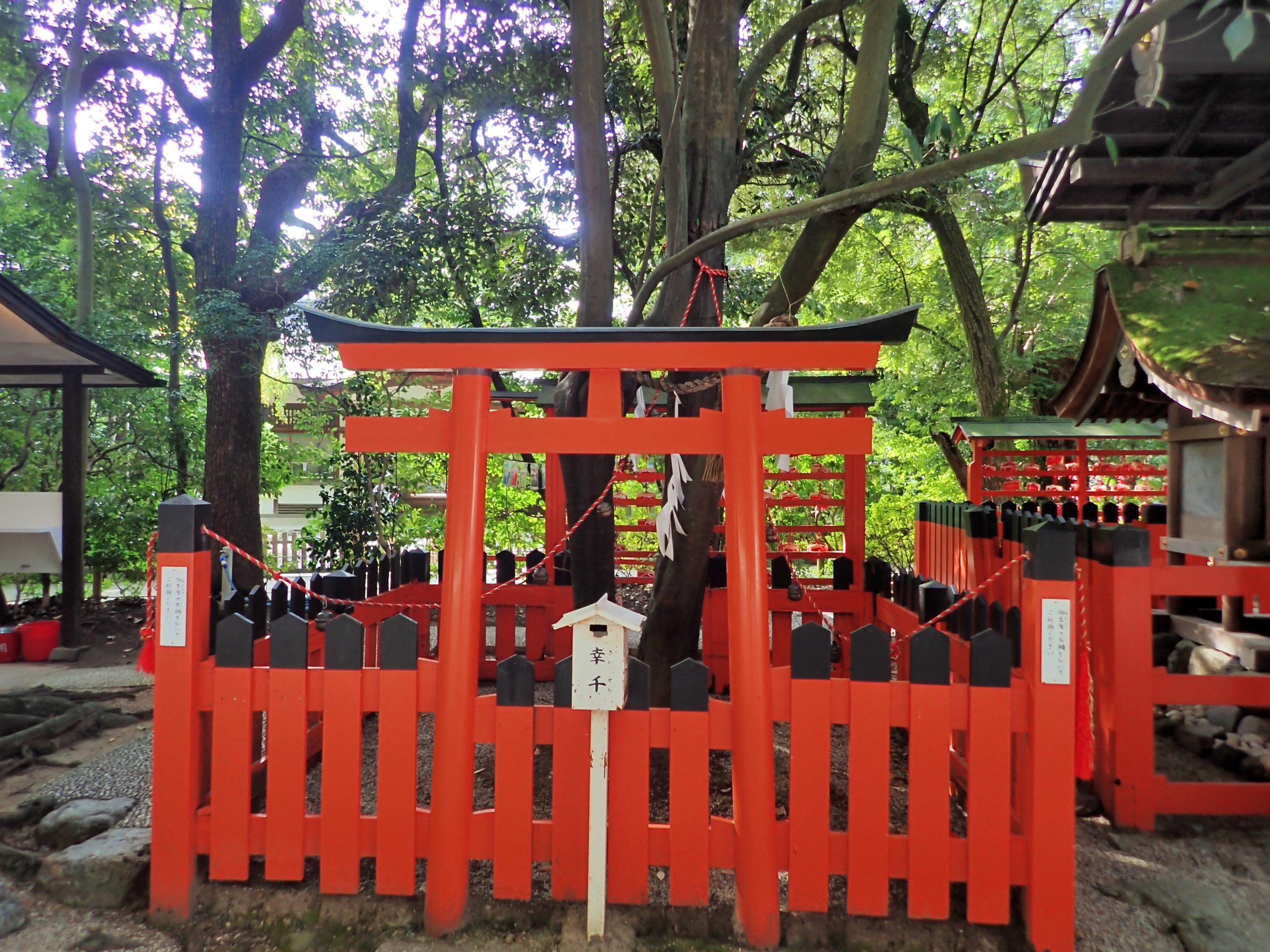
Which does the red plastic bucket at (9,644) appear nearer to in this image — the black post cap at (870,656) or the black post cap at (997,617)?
the black post cap at (870,656)

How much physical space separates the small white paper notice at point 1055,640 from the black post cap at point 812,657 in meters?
0.77

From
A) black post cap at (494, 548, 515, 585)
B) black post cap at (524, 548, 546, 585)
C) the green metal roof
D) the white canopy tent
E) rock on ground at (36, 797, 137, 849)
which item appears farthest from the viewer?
the green metal roof

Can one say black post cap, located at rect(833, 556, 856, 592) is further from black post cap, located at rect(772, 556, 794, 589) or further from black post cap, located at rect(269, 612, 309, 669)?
black post cap, located at rect(269, 612, 309, 669)

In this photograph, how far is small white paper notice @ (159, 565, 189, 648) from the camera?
9.48ft

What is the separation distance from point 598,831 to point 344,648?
1200 millimetres

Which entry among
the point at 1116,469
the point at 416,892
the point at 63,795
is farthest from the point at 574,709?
the point at 1116,469

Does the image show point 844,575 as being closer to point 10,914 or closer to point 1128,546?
point 1128,546

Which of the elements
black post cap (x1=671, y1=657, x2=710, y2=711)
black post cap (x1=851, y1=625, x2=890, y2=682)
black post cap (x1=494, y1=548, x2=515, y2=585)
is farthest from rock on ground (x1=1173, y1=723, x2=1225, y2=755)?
black post cap (x1=494, y1=548, x2=515, y2=585)

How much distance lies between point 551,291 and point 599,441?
6250mm

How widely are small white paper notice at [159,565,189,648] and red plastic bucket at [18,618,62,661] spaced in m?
5.94

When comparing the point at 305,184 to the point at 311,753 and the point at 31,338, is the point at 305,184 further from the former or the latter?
the point at 311,753

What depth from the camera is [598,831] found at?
8.72 ft

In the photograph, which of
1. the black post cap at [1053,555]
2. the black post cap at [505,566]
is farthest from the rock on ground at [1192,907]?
the black post cap at [505,566]

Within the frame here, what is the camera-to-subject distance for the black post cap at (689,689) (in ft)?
9.01
